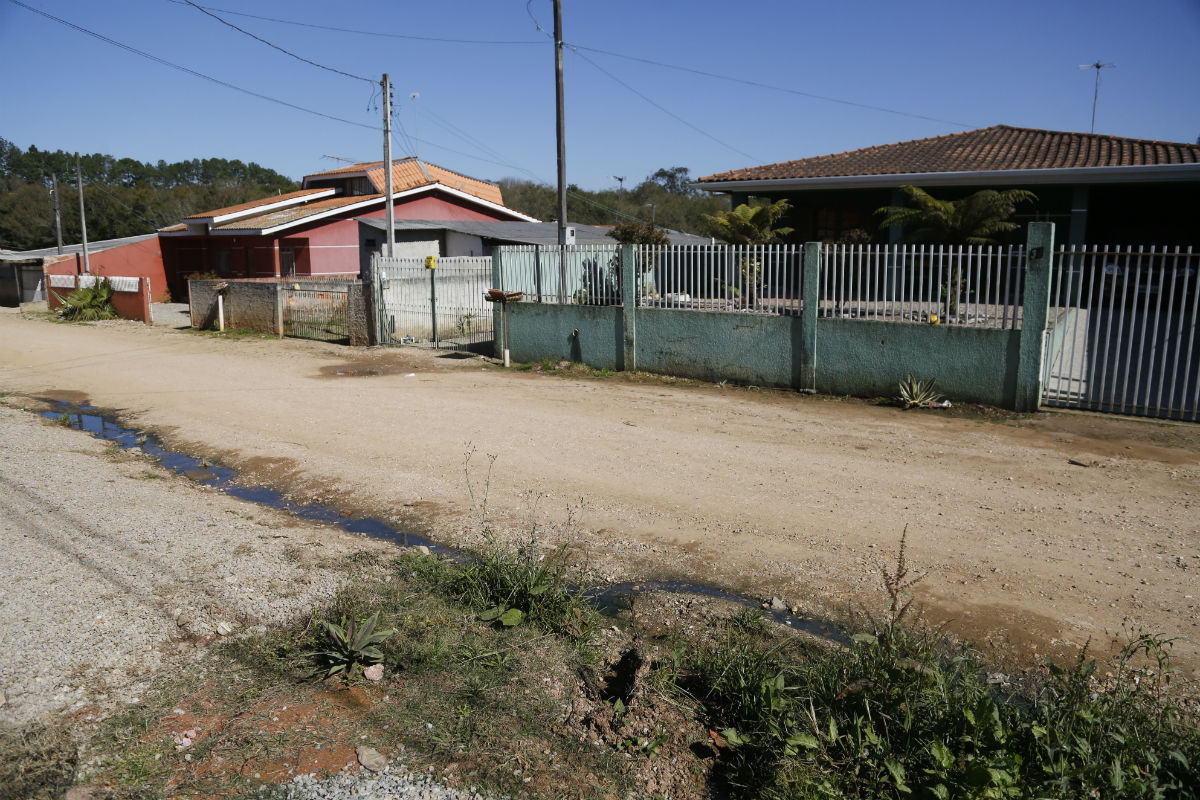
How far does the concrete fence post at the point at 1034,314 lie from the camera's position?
1110 cm

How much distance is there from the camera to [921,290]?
1189 cm

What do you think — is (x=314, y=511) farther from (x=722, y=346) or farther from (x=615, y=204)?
(x=615, y=204)

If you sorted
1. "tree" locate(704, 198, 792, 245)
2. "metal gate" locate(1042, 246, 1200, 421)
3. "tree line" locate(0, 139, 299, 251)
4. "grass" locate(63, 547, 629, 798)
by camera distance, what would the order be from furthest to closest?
"tree line" locate(0, 139, 299, 251)
"tree" locate(704, 198, 792, 245)
"metal gate" locate(1042, 246, 1200, 421)
"grass" locate(63, 547, 629, 798)

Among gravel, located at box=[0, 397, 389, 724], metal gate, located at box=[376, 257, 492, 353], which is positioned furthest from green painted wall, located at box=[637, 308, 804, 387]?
gravel, located at box=[0, 397, 389, 724]

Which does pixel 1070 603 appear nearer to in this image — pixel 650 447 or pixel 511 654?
pixel 511 654

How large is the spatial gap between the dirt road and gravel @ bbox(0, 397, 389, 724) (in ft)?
3.87

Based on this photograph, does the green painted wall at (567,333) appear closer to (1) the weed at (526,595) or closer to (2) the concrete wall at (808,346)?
(2) the concrete wall at (808,346)

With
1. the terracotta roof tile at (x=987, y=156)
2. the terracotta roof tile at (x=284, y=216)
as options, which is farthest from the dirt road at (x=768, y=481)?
the terracotta roof tile at (x=284, y=216)

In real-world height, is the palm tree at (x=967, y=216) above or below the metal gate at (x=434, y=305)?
above

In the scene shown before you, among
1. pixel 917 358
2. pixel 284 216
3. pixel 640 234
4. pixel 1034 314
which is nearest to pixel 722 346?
pixel 917 358

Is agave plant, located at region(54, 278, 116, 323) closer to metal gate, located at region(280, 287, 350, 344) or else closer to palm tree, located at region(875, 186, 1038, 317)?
metal gate, located at region(280, 287, 350, 344)

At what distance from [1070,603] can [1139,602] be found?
0.46 metres

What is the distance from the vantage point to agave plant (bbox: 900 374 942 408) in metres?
12.0

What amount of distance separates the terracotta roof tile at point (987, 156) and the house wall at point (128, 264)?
25563 mm
